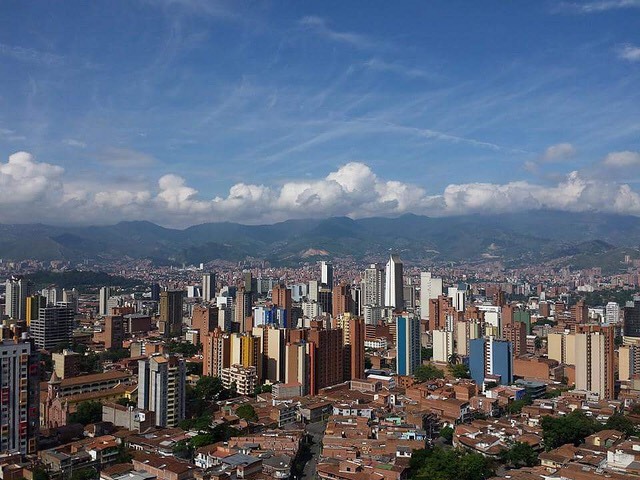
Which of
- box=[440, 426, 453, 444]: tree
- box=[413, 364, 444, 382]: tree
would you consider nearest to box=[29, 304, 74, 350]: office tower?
box=[413, 364, 444, 382]: tree

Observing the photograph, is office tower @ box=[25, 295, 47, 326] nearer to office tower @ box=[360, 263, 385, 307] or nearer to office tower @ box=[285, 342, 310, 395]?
office tower @ box=[285, 342, 310, 395]

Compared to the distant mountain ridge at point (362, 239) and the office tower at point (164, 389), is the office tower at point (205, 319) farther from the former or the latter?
the distant mountain ridge at point (362, 239)

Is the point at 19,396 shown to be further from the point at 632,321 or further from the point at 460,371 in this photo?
the point at 632,321

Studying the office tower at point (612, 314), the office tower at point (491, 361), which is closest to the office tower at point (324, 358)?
the office tower at point (491, 361)

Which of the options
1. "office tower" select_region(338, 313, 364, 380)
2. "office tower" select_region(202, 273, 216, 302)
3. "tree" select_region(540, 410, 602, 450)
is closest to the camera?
"tree" select_region(540, 410, 602, 450)

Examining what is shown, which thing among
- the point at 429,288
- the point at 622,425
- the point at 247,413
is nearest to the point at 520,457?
the point at 622,425

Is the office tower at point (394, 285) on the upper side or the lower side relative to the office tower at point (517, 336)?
upper

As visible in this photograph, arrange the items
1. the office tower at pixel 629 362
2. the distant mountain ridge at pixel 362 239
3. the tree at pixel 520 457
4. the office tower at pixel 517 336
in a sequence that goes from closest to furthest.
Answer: the tree at pixel 520 457
the office tower at pixel 629 362
the office tower at pixel 517 336
the distant mountain ridge at pixel 362 239

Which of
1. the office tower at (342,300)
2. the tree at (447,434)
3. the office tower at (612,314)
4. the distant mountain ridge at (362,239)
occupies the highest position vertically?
the distant mountain ridge at (362,239)
